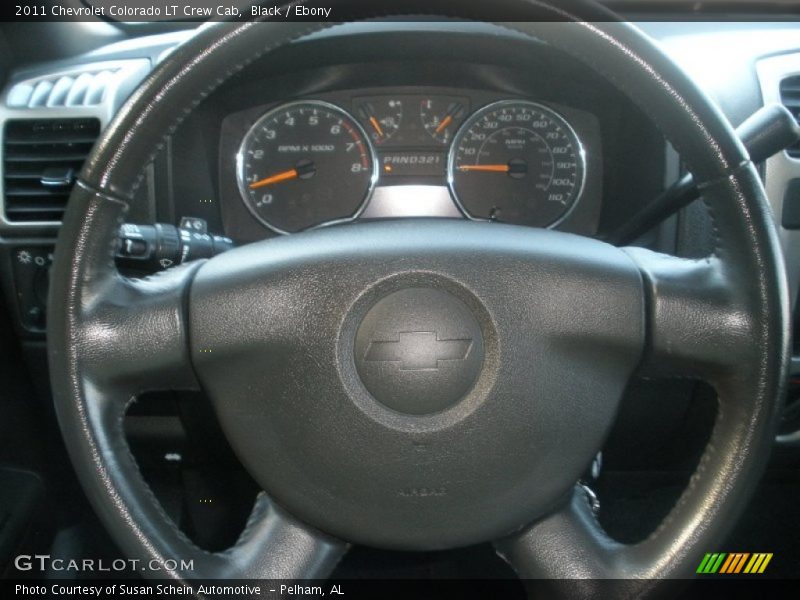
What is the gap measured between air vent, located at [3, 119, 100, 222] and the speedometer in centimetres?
66

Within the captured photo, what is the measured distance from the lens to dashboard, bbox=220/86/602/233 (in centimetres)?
172

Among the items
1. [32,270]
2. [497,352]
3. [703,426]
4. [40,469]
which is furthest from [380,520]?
[40,469]

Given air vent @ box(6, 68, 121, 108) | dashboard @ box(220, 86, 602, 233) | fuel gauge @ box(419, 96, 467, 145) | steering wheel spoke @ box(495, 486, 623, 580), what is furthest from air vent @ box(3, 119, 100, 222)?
steering wheel spoke @ box(495, 486, 623, 580)

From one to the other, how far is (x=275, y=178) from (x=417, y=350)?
0.94 metres

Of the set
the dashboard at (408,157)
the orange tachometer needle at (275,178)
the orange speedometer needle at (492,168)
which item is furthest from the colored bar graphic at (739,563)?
the orange tachometer needle at (275,178)

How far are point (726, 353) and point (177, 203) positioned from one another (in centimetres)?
100

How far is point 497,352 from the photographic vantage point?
2.81ft

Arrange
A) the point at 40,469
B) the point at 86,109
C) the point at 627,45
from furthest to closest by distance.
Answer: the point at 40,469 → the point at 86,109 → the point at 627,45

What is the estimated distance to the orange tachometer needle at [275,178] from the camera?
1.72 metres

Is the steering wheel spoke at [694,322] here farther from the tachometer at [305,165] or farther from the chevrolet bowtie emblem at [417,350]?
the tachometer at [305,165]

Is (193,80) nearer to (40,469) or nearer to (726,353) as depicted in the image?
(726,353)

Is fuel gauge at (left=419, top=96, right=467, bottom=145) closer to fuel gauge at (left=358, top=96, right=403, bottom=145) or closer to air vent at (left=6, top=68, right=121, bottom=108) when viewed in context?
fuel gauge at (left=358, top=96, right=403, bottom=145)

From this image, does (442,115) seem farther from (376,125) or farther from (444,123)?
(376,125)

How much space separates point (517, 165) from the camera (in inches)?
68.0
